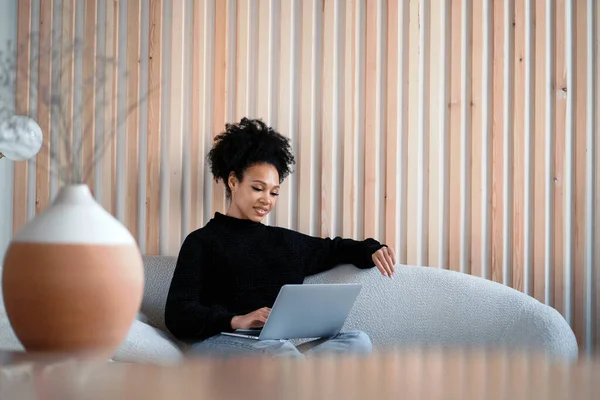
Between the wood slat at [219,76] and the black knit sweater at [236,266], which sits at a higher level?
the wood slat at [219,76]

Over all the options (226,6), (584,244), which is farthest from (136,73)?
(584,244)

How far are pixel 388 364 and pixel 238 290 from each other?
8.19ft

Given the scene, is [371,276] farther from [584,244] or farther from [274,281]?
[584,244]

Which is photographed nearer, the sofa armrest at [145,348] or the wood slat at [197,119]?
the sofa armrest at [145,348]

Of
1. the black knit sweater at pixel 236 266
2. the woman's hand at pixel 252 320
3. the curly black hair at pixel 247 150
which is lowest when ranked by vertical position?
the woman's hand at pixel 252 320

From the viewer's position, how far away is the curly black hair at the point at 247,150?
10.4 ft

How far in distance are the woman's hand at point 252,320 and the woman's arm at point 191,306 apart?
1.2 inches

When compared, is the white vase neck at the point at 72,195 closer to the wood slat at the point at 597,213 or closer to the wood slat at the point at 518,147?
the wood slat at the point at 518,147

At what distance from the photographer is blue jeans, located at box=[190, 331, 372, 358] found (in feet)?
8.43

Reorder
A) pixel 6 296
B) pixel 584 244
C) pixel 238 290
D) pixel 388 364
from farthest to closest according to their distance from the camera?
pixel 584 244, pixel 238 290, pixel 6 296, pixel 388 364

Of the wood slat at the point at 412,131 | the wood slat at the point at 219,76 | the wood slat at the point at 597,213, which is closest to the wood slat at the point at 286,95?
the wood slat at the point at 219,76

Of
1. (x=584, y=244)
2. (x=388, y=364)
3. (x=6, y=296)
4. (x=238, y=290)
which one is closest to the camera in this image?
(x=388, y=364)

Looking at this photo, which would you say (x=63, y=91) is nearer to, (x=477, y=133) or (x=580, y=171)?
(x=477, y=133)

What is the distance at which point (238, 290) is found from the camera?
3.01 metres
